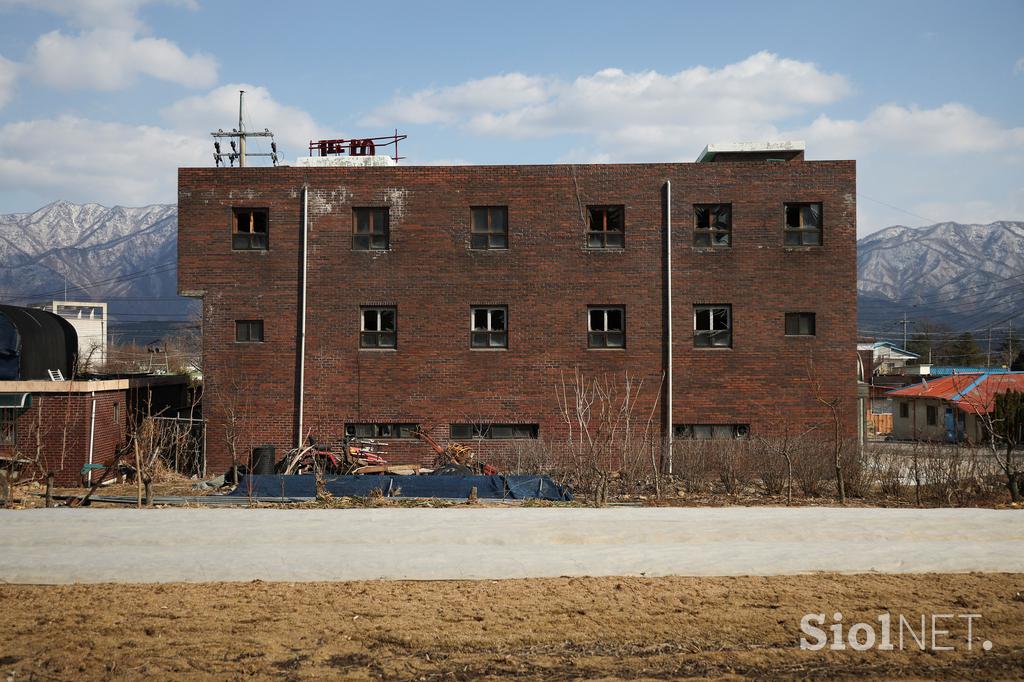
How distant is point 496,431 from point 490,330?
305 cm

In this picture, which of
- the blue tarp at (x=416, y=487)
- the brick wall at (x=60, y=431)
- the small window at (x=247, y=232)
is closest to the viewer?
the blue tarp at (x=416, y=487)

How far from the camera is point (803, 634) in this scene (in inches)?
370

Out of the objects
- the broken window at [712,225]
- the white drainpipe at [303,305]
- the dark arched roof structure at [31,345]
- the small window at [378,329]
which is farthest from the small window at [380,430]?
the broken window at [712,225]

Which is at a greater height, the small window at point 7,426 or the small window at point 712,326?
the small window at point 712,326

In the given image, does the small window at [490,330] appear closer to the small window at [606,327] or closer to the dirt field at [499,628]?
the small window at [606,327]

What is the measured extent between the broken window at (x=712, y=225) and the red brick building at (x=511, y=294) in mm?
A: 61

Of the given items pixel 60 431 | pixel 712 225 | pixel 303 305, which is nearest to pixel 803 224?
pixel 712 225

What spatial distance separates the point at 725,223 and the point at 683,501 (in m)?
10.7

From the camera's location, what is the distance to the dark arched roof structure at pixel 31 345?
81.3ft

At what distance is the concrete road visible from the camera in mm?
11812

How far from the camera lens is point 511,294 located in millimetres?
25828

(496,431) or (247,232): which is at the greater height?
(247,232)

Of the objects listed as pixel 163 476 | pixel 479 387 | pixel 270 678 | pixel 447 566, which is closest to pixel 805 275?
pixel 479 387

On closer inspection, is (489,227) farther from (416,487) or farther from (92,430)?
(92,430)
